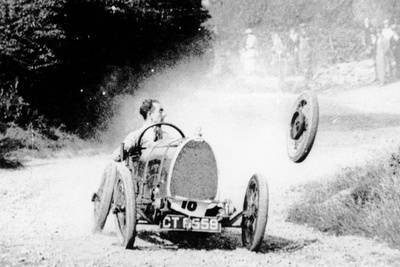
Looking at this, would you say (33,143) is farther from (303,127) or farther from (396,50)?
(396,50)

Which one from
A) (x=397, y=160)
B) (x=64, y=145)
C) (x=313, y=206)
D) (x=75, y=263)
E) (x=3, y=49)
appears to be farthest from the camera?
(x=64, y=145)

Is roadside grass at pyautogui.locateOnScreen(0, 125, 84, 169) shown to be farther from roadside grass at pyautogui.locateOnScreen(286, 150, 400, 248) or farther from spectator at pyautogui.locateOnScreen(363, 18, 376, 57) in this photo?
spectator at pyautogui.locateOnScreen(363, 18, 376, 57)

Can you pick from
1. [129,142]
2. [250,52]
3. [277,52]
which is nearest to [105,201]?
[129,142]

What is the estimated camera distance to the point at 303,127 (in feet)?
25.5

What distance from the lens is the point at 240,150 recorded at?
55.4 ft

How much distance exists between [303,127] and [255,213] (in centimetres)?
180

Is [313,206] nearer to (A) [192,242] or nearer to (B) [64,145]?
(A) [192,242]

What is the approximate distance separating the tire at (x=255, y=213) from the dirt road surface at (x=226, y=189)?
156 millimetres

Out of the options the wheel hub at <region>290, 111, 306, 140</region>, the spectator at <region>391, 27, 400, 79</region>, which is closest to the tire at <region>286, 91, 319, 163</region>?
the wheel hub at <region>290, 111, 306, 140</region>

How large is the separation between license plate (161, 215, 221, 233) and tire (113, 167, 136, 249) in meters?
0.36

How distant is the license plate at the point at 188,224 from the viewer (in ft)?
20.6

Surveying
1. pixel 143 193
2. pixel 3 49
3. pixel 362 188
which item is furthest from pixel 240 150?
pixel 143 193

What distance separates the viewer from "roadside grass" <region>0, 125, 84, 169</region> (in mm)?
16203

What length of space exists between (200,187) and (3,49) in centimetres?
1121
